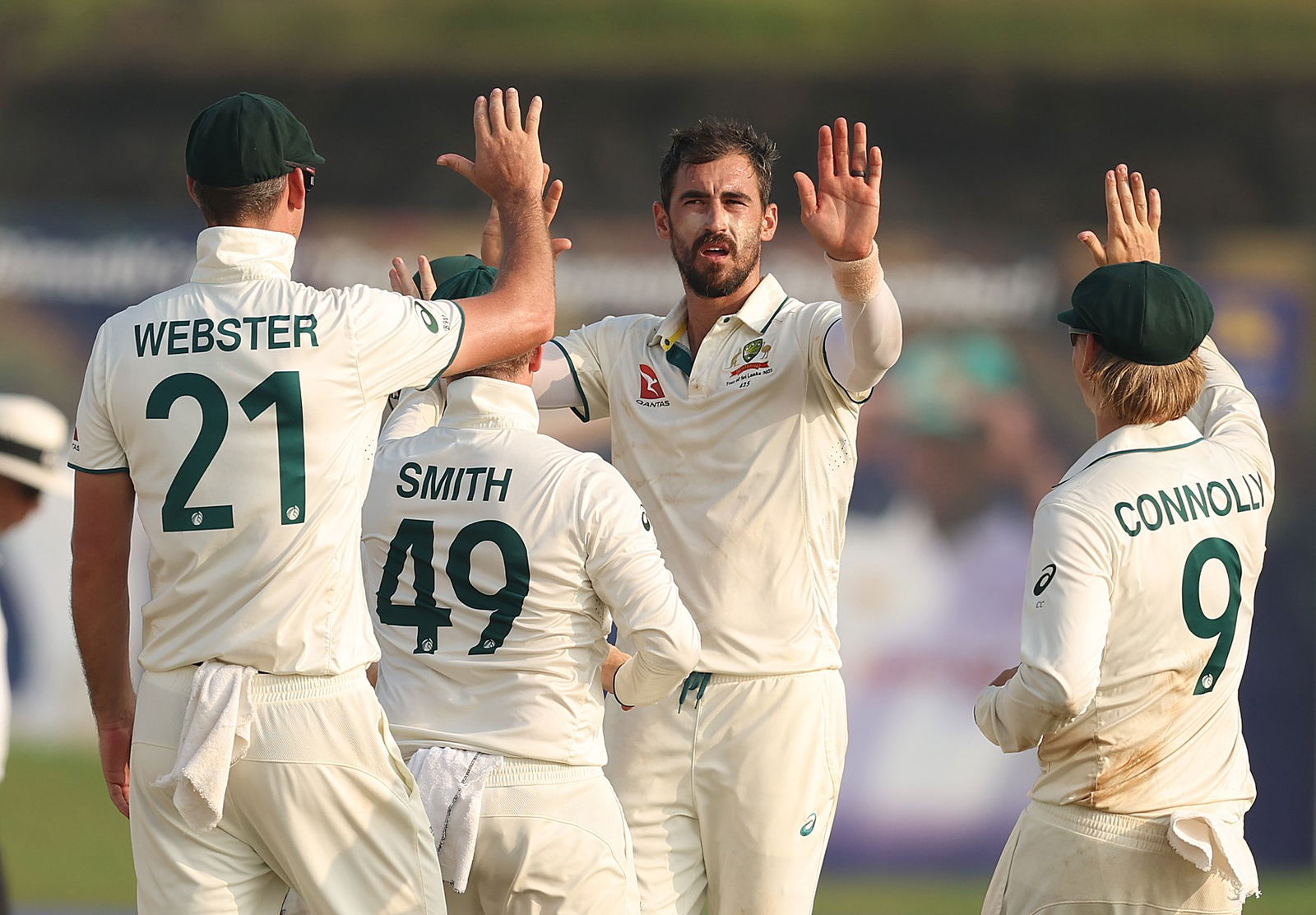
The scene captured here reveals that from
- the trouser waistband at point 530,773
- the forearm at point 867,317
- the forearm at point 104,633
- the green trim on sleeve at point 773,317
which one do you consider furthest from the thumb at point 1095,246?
the forearm at point 104,633

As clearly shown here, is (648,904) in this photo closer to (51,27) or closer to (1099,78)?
(1099,78)

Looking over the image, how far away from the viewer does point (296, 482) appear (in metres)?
2.83

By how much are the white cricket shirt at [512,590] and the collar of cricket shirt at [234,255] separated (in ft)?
1.58

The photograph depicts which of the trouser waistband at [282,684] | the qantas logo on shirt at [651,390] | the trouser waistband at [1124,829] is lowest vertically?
the trouser waistband at [1124,829]

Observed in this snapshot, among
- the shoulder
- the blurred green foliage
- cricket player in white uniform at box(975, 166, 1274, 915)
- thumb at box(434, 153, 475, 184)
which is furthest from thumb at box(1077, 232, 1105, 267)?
the blurred green foliage

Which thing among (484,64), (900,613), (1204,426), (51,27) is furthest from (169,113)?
(1204,426)

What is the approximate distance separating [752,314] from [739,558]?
0.62m

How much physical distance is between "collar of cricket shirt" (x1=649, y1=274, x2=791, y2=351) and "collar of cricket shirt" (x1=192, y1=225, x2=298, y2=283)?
1275 millimetres

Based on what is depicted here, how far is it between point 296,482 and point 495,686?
589mm

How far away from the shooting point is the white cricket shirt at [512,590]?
3.04 metres

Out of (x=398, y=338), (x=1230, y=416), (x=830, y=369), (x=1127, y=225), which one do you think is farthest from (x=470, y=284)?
(x=1230, y=416)

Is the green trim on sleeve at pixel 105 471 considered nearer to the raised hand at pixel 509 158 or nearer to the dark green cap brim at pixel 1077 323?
the raised hand at pixel 509 158

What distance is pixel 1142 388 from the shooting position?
3.03 m

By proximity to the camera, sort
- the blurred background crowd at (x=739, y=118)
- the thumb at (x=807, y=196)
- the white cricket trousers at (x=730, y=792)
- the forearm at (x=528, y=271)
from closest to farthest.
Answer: the forearm at (x=528, y=271) < the thumb at (x=807, y=196) < the white cricket trousers at (x=730, y=792) < the blurred background crowd at (x=739, y=118)
